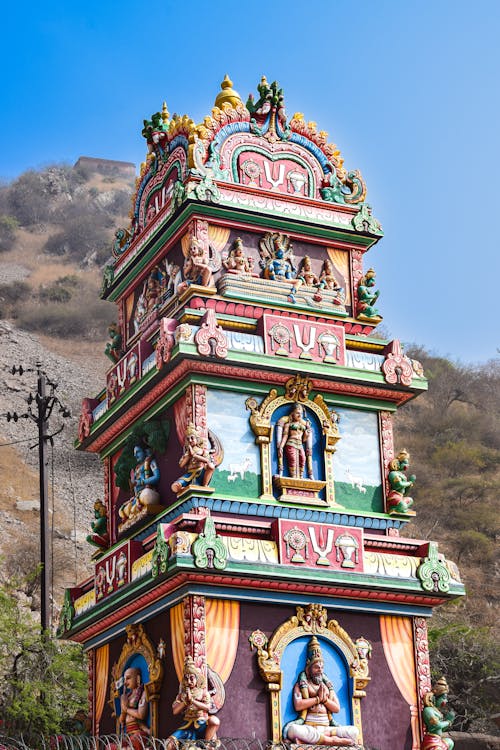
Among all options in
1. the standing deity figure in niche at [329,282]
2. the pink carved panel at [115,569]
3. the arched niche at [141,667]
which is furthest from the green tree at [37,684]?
the standing deity figure in niche at [329,282]

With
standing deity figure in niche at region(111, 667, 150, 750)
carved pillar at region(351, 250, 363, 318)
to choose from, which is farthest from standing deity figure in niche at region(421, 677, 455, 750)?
carved pillar at region(351, 250, 363, 318)

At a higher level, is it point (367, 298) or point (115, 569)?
point (367, 298)

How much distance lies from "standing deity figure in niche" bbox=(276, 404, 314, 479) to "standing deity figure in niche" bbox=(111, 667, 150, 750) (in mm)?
4150

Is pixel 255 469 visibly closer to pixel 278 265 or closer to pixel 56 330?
pixel 278 265

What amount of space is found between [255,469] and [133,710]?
437 cm

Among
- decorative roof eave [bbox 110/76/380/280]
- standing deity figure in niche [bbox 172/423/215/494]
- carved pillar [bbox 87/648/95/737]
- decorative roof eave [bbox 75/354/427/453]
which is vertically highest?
decorative roof eave [bbox 110/76/380/280]

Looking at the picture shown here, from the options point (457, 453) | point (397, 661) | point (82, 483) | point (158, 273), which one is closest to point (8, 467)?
point (82, 483)

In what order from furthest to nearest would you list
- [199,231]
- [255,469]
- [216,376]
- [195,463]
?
[199,231] → [216,376] → [255,469] → [195,463]

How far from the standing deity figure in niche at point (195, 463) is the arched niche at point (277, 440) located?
1.11m

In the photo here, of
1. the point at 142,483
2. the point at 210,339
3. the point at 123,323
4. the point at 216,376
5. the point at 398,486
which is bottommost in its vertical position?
the point at 398,486

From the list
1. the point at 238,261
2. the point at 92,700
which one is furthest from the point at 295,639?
the point at 238,261

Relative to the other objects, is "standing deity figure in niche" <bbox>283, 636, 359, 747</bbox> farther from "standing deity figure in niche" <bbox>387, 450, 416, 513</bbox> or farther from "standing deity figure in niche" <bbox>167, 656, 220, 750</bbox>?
"standing deity figure in niche" <bbox>387, 450, 416, 513</bbox>

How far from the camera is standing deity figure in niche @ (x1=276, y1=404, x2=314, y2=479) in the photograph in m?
20.0

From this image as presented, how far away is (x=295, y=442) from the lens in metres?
20.1
